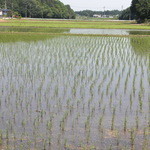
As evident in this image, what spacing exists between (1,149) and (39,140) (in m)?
0.65

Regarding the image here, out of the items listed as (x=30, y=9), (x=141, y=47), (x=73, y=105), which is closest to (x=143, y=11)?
(x=30, y=9)

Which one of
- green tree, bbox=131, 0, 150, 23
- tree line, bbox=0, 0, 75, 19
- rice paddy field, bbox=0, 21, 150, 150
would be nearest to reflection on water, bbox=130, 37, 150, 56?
rice paddy field, bbox=0, 21, 150, 150

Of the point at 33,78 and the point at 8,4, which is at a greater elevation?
the point at 8,4

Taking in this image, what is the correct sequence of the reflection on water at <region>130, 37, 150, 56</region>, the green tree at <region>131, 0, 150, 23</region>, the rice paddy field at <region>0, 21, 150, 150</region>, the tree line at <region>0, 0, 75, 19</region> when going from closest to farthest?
the rice paddy field at <region>0, 21, 150, 150</region>, the reflection on water at <region>130, 37, 150, 56</region>, the green tree at <region>131, 0, 150, 23</region>, the tree line at <region>0, 0, 75, 19</region>

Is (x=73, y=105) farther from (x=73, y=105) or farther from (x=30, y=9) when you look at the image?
(x=30, y=9)

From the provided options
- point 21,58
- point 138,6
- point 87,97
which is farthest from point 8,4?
point 87,97

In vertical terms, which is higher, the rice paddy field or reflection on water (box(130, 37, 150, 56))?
reflection on water (box(130, 37, 150, 56))

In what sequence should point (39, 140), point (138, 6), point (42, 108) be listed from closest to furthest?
1. point (39, 140)
2. point (42, 108)
3. point (138, 6)

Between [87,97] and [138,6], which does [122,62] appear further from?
[138,6]

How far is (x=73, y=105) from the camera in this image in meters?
6.69

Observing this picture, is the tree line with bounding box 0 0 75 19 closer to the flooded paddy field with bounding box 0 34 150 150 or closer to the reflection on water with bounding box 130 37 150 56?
the reflection on water with bounding box 130 37 150 56

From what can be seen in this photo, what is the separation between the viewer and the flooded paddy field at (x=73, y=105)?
16.1 ft

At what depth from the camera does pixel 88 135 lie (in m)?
5.08

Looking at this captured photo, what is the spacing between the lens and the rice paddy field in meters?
4.88
